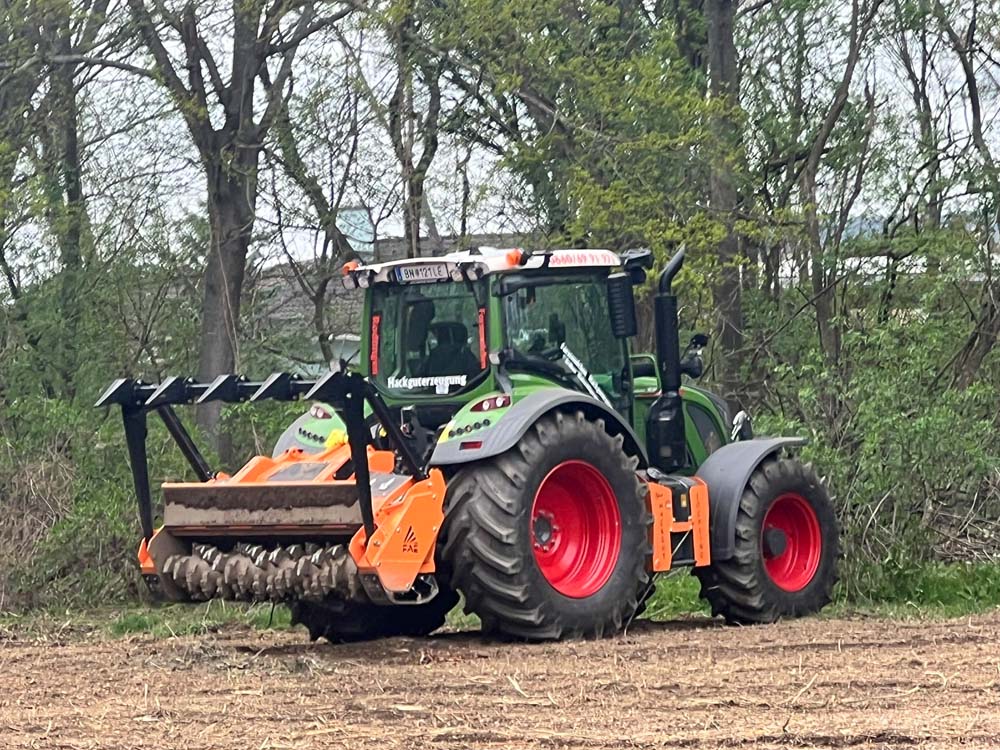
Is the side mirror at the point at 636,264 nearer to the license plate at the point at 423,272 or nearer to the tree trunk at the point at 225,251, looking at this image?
the license plate at the point at 423,272

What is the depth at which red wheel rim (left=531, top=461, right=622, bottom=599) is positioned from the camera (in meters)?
9.84

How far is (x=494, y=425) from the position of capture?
369 inches

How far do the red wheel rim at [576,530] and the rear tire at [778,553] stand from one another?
1.09 m

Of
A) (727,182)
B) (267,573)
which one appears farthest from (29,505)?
(727,182)

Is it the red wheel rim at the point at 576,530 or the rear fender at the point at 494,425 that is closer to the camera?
the rear fender at the point at 494,425

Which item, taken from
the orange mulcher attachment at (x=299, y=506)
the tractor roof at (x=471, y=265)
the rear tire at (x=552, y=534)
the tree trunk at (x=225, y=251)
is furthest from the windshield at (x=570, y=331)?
the tree trunk at (x=225, y=251)

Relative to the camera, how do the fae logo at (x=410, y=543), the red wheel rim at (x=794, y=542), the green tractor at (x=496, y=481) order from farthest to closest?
the red wheel rim at (x=794, y=542), the green tractor at (x=496, y=481), the fae logo at (x=410, y=543)

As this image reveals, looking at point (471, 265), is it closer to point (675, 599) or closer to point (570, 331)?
point (570, 331)

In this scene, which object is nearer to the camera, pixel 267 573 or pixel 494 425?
pixel 267 573

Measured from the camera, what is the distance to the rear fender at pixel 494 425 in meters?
9.23

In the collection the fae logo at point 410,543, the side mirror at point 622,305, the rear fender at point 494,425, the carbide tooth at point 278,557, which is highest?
the side mirror at point 622,305

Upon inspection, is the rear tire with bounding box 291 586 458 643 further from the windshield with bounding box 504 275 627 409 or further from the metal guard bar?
the windshield with bounding box 504 275 627 409

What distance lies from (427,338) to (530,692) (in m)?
3.37

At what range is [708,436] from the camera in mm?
11539
